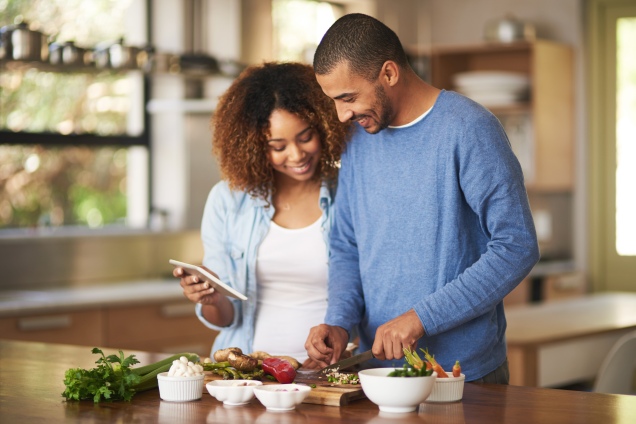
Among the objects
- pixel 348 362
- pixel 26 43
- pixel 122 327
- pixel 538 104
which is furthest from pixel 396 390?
pixel 538 104

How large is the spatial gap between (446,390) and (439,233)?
40 centimetres

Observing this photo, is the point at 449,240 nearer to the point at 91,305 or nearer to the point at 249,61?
the point at 91,305

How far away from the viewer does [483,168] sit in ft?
6.77

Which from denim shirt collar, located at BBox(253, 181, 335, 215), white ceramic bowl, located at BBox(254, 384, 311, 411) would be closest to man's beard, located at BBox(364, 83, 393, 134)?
denim shirt collar, located at BBox(253, 181, 335, 215)

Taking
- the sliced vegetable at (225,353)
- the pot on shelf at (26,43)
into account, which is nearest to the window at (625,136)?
the pot on shelf at (26,43)

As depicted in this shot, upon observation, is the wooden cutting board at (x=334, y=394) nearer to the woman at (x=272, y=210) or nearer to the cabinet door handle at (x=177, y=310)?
the woman at (x=272, y=210)

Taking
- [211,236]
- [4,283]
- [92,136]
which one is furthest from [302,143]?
[92,136]

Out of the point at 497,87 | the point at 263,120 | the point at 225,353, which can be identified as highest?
the point at 497,87

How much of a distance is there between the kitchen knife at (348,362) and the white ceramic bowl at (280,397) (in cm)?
20

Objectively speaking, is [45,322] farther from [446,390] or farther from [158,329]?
[446,390]

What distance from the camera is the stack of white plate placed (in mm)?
5715

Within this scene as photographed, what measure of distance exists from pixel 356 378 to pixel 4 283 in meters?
2.70

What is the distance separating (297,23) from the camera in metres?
5.73

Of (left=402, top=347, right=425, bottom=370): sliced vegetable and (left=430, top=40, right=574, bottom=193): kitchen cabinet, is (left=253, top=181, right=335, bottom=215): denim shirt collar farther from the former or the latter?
(left=430, top=40, right=574, bottom=193): kitchen cabinet
